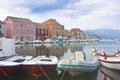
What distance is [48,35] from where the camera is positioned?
366 feet

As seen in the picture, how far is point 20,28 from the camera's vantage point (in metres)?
92.9

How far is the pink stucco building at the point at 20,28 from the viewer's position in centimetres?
8975

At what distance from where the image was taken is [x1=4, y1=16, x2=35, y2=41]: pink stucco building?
294 feet

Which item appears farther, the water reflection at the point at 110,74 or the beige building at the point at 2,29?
the beige building at the point at 2,29

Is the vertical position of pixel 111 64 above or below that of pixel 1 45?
below

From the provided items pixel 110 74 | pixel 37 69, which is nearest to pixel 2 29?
pixel 110 74

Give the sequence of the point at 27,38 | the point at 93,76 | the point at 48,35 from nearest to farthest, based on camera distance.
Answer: the point at 93,76 < the point at 27,38 < the point at 48,35

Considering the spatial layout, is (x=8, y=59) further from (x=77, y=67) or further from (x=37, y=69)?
(x=77, y=67)

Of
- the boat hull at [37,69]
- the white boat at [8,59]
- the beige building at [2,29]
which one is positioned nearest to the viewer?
the white boat at [8,59]

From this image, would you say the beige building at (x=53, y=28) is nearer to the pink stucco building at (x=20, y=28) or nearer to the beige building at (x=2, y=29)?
the pink stucco building at (x=20, y=28)

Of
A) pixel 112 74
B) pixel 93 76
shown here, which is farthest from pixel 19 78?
pixel 112 74

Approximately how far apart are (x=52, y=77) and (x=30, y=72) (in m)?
1.79

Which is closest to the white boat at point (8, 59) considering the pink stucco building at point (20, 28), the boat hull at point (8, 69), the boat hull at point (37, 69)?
the boat hull at point (8, 69)

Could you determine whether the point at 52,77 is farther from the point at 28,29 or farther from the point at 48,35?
the point at 48,35
